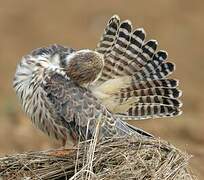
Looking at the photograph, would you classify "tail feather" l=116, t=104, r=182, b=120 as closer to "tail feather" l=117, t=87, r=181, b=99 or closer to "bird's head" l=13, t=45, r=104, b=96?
"tail feather" l=117, t=87, r=181, b=99

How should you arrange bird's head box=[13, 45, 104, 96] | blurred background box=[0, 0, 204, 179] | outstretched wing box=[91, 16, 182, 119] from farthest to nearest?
blurred background box=[0, 0, 204, 179] < outstretched wing box=[91, 16, 182, 119] < bird's head box=[13, 45, 104, 96]

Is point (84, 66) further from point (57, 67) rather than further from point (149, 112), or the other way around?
point (149, 112)

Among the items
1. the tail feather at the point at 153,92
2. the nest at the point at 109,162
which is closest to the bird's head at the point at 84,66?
the tail feather at the point at 153,92

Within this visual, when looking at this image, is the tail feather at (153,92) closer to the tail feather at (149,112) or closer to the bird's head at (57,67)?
the tail feather at (149,112)

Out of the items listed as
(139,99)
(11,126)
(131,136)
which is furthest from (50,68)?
(11,126)

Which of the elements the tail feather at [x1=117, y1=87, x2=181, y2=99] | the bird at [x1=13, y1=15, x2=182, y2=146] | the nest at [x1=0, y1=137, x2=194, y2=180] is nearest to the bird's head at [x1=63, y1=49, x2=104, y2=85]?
the bird at [x1=13, y1=15, x2=182, y2=146]

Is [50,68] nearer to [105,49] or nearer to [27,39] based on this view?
[105,49]

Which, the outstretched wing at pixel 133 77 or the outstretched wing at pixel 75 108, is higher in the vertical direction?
the outstretched wing at pixel 133 77
